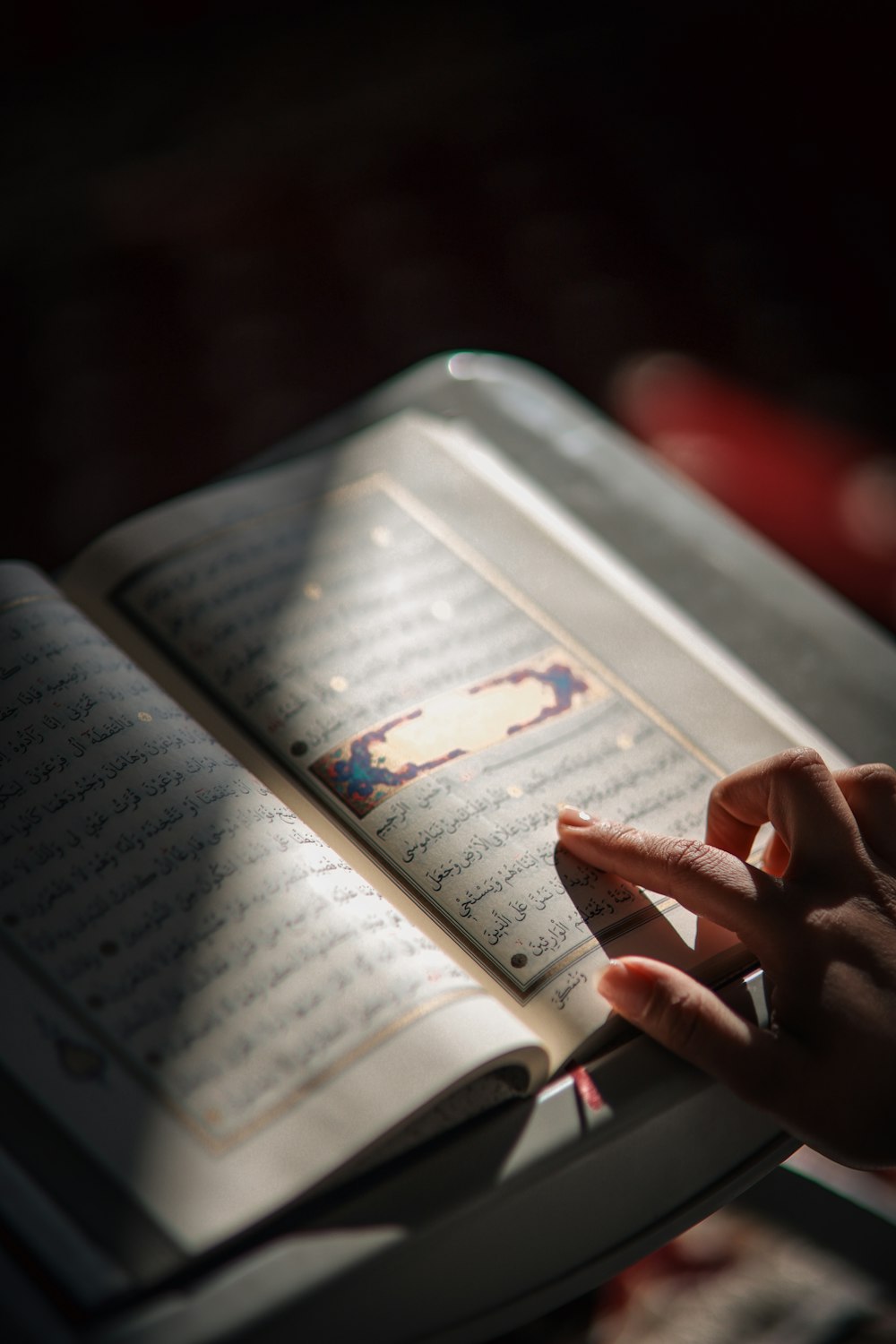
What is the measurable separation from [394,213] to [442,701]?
1.93 m

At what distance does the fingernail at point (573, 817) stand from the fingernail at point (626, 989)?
0.11m

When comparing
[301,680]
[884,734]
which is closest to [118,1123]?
[301,680]

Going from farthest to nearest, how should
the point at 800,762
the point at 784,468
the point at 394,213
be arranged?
the point at 394,213 < the point at 784,468 < the point at 800,762

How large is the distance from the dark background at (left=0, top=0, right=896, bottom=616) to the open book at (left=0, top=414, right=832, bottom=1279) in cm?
96

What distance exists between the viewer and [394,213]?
2.45 metres

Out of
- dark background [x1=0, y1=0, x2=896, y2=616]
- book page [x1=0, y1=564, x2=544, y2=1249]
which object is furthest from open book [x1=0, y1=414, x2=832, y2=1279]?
dark background [x1=0, y1=0, x2=896, y2=616]

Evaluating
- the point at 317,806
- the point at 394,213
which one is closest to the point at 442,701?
the point at 317,806

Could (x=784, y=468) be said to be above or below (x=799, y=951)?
below

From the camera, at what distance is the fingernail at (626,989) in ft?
2.14

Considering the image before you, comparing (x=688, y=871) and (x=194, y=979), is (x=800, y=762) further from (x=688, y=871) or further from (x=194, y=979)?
(x=194, y=979)

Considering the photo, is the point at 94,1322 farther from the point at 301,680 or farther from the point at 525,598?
the point at 525,598

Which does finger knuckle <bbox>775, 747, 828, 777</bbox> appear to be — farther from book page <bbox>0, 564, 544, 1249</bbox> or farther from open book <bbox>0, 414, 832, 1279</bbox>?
book page <bbox>0, 564, 544, 1249</bbox>

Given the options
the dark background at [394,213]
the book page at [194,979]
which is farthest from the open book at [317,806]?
the dark background at [394,213]

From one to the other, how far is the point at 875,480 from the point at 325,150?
1500mm
